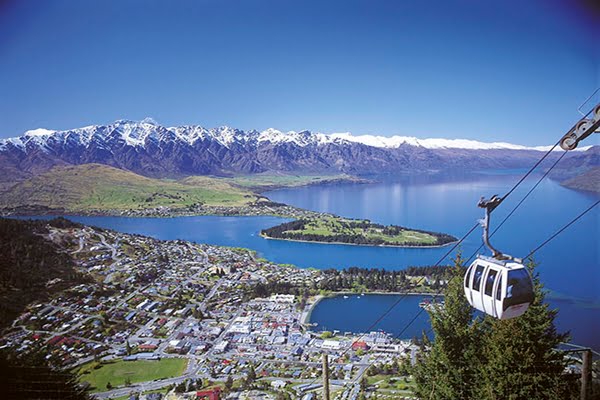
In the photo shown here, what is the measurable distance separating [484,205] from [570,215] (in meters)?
32.7

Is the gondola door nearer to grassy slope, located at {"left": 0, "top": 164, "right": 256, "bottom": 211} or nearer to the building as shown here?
the building

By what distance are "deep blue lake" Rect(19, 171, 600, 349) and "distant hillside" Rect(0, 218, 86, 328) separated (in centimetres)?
1051

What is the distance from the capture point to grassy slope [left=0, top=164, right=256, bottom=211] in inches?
1577

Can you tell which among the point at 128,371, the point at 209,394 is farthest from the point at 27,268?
the point at 209,394

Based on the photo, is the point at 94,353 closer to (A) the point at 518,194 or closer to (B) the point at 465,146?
(A) the point at 518,194

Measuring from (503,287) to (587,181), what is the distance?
43920 mm

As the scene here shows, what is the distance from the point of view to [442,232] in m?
30.4

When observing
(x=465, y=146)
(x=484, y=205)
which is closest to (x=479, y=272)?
(x=484, y=205)

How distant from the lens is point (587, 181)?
123 ft

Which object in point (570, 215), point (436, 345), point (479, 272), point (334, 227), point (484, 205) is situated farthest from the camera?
point (334, 227)

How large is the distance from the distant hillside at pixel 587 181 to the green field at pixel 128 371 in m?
36.5

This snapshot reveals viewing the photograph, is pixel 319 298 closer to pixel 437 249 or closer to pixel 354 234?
pixel 437 249

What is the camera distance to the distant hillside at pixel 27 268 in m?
13.8

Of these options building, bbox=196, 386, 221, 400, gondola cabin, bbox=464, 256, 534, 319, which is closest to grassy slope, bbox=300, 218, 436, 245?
building, bbox=196, 386, 221, 400
